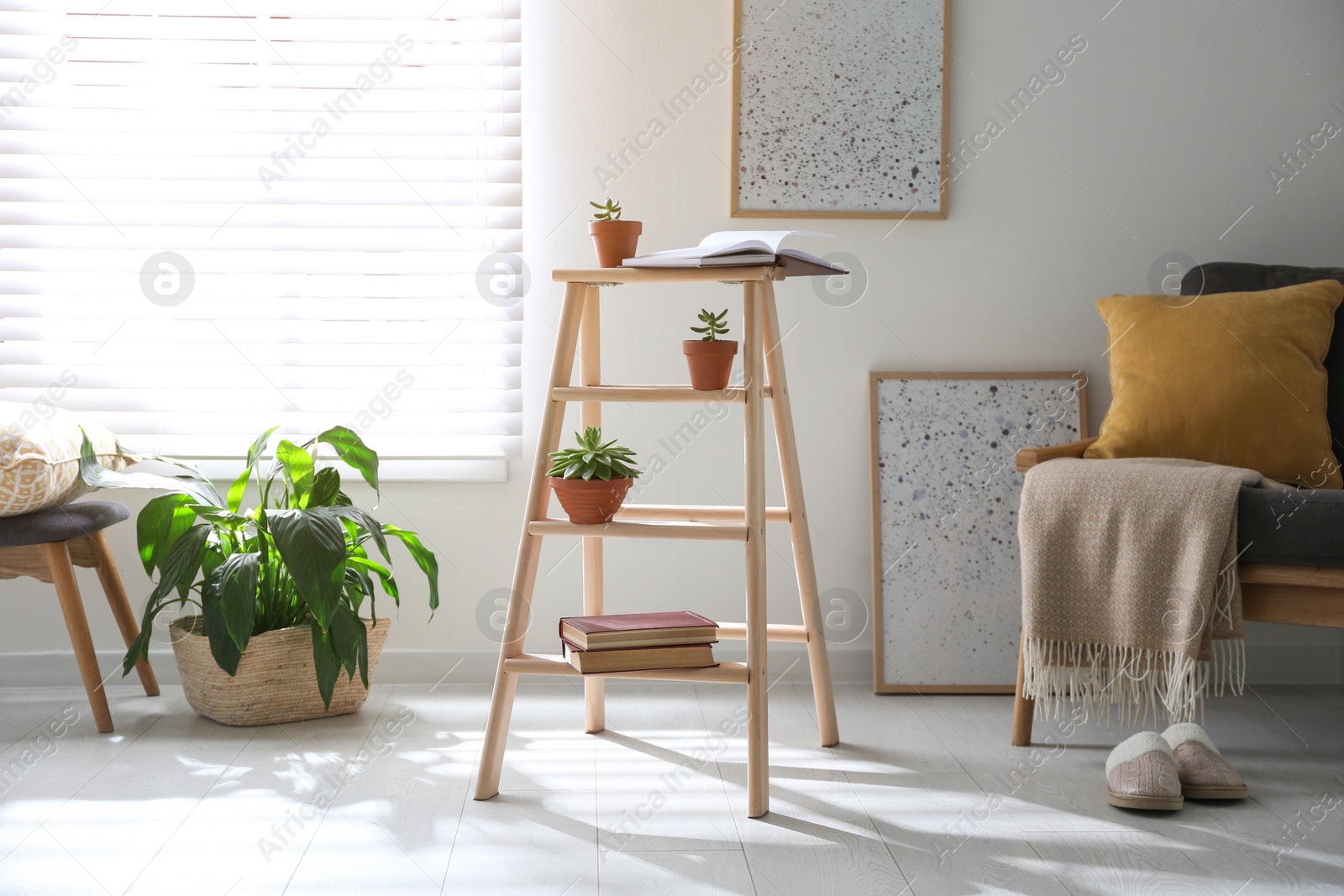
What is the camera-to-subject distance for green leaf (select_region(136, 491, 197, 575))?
212 centimetres

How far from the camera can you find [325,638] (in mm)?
2021

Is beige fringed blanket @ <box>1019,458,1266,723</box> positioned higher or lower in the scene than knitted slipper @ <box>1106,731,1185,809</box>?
higher

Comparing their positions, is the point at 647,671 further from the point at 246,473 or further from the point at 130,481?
the point at 130,481

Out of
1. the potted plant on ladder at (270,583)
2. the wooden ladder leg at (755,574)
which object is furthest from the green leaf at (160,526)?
the wooden ladder leg at (755,574)

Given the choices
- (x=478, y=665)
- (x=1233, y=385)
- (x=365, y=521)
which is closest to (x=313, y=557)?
(x=365, y=521)

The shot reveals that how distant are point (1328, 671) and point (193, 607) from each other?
2632 mm

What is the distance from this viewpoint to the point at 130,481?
2.02m

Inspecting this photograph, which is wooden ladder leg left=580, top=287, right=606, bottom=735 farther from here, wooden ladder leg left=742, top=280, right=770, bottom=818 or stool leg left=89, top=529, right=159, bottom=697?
stool leg left=89, top=529, right=159, bottom=697

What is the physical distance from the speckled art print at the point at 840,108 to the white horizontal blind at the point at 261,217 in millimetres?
541

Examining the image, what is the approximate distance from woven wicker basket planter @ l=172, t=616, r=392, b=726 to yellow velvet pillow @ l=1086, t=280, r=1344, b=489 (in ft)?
5.38

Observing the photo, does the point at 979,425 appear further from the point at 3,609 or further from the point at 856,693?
the point at 3,609

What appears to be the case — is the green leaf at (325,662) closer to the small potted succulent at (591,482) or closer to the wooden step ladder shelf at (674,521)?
the wooden step ladder shelf at (674,521)

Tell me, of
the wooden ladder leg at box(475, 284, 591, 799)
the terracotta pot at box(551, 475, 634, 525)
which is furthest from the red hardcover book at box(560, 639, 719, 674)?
the terracotta pot at box(551, 475, 634, 525)

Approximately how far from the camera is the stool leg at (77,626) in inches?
81.1
